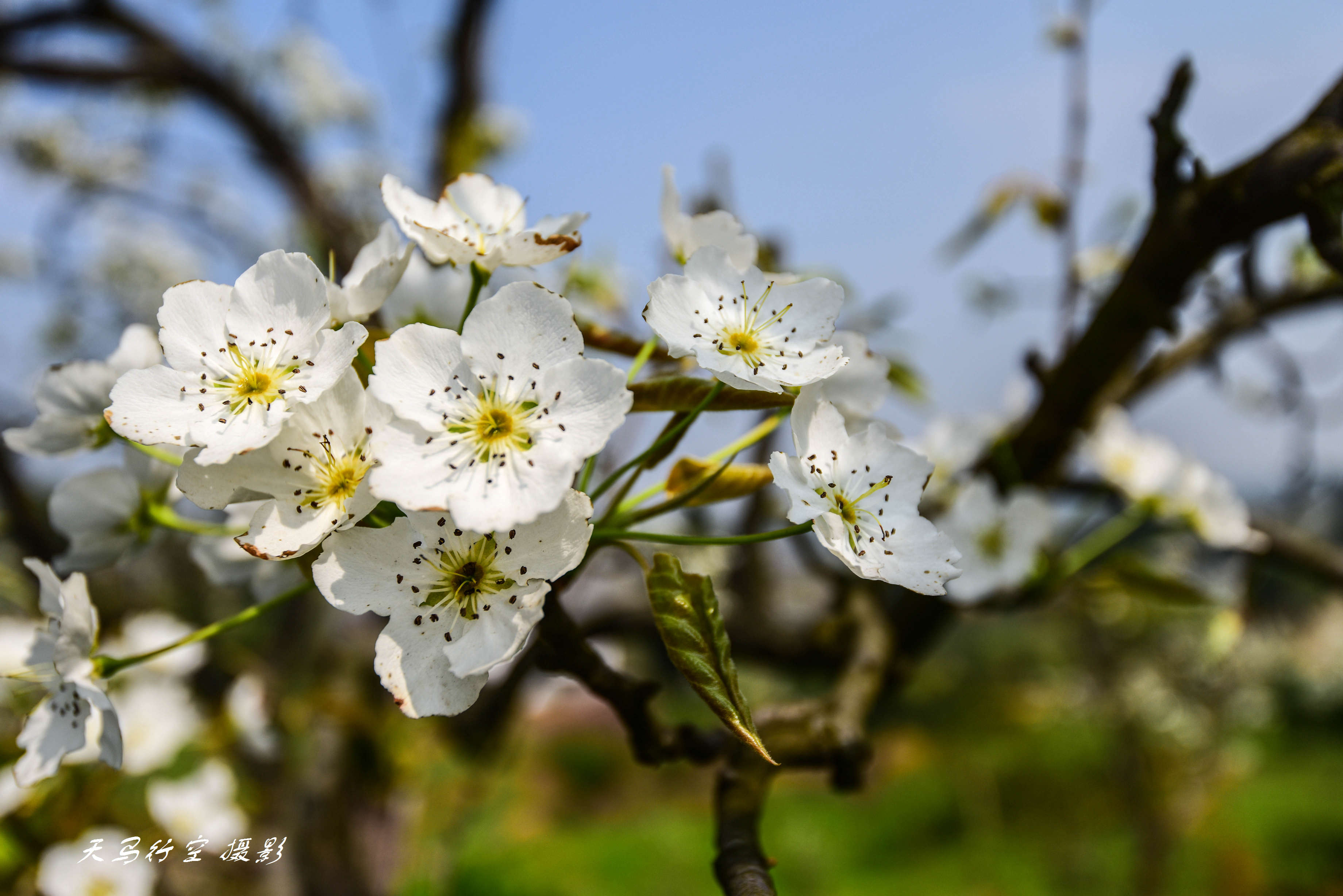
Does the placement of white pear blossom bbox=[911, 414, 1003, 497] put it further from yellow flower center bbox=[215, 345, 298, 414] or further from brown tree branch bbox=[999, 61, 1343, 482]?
yellow flower center bbox=[215, 345, 298, 414]

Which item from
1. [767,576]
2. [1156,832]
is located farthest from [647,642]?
[1156,832]

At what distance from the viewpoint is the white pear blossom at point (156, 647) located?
3.67 ft

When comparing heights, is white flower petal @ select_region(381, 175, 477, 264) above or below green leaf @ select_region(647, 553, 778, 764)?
above

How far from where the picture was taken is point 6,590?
114cm

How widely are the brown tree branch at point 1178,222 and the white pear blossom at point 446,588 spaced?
63cm

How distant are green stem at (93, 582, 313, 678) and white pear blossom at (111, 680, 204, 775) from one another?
0.81m

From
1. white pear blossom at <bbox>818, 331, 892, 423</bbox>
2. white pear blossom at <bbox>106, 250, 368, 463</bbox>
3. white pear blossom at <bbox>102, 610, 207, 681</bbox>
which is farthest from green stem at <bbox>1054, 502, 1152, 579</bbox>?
white pear blossom at <bbox>102, 610, 207, 681</bbox>

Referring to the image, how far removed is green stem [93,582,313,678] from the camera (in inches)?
18.5

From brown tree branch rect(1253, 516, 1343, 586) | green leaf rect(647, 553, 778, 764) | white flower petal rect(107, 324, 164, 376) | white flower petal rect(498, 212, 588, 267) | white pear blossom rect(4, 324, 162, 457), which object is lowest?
brown tree branch rect(1253, 516, 1343, 586)

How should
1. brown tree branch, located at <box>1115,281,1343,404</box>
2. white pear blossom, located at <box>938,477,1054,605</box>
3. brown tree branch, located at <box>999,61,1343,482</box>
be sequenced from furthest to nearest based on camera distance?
brown tree branch, located at <box>1115,281,1343,404</box>
white pear blossom, located at <box>938,477,1054,605</box>
brown tree branch, located at <box>999,61,1343,482</box>

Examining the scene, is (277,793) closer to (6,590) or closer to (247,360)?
(6,590)

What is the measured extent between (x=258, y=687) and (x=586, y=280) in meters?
0.96

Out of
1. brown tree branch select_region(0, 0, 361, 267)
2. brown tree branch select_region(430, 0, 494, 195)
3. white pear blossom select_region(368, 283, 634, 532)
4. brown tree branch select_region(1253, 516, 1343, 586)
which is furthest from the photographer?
brown tree branch select_region(0, 0, 361, 267)

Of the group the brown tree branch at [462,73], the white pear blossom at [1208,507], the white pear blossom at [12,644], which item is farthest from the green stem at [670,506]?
the brown tree branch at [462,73]
